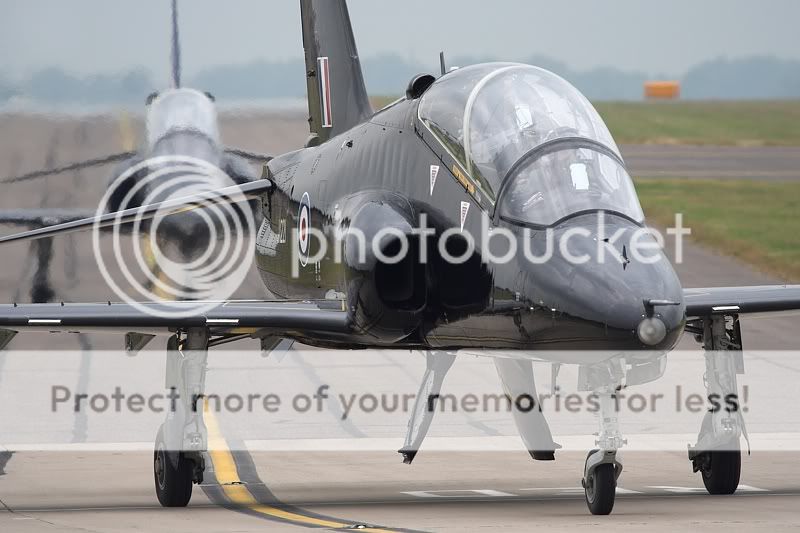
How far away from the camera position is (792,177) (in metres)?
50.7

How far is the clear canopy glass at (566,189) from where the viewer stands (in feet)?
34.3

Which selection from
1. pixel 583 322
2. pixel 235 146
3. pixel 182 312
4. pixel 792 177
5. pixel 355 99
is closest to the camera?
pixel 583 322

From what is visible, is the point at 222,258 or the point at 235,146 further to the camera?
the point at 222,258

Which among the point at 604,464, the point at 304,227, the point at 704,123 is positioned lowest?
the point at 604,464

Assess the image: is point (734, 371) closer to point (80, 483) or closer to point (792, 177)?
point (80, 483)

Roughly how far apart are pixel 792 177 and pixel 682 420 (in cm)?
3486

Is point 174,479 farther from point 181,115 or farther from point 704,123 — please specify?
point 704,123

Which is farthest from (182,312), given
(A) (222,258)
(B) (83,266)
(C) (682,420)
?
(B) (83,266)

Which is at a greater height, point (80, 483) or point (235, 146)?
point (235, 146)

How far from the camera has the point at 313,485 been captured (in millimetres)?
13531

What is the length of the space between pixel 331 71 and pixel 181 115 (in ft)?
13.6

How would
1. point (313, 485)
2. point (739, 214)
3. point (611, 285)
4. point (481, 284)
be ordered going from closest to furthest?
point (611, 285), point (481, 284), point (313, 485), point (739, 214)

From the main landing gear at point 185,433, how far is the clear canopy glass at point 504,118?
2.64 meters

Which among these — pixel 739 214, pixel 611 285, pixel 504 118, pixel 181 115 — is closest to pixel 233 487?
pixel 504 118
